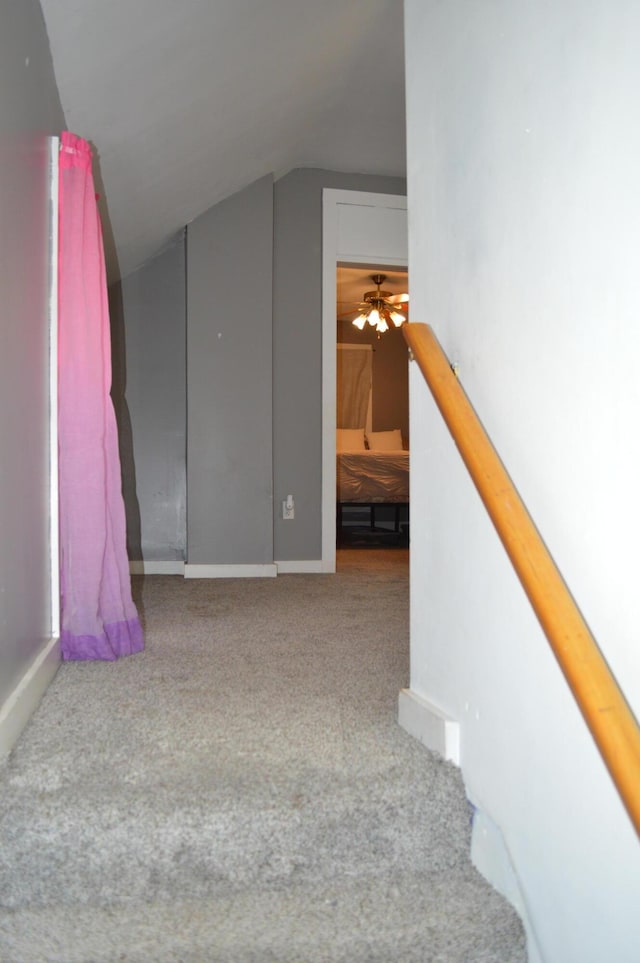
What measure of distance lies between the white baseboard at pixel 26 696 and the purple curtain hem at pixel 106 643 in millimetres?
130

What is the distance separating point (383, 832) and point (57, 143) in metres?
2.12

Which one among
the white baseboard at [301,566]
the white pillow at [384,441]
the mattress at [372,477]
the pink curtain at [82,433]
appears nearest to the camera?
the pink curtain at [82,433]

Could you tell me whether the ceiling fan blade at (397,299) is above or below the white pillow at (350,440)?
above

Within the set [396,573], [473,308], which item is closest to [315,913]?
[473,308]

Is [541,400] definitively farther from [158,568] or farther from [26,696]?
[158,568]

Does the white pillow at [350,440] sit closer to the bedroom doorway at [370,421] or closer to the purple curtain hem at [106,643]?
the bedroom doorway at [370,421]

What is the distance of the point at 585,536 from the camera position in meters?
1.07

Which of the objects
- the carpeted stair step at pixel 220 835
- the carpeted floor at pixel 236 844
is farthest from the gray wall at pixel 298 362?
the carpeted stair step at pixel 220 835

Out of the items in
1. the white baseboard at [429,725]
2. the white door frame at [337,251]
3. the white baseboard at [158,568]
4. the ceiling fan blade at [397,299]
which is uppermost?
the ceiling fan blade at [397,299]

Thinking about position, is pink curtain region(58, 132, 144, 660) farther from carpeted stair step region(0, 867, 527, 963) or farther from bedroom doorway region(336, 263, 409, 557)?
bedroom doorway region(336, 263, 409, 557)

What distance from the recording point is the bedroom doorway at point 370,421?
6.89 m

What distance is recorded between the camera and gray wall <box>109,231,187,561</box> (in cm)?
460

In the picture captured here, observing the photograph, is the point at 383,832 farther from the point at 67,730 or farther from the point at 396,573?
the point at 396,573

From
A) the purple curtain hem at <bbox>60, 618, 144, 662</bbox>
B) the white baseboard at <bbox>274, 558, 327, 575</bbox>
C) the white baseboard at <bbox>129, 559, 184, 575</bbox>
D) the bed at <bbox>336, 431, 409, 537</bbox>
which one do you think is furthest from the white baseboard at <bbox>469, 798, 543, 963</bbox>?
the bed at <bbox>336, 431, 409, 537</bbox>
